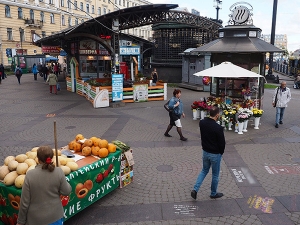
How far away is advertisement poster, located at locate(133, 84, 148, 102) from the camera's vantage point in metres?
16.7

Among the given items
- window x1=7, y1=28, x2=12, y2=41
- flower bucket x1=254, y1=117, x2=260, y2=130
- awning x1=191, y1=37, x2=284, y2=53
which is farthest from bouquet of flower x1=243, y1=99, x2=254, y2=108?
window x1=7, y1=28, x2=12, y2=41

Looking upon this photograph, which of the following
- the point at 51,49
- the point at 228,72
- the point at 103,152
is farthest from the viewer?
the point at 51,49

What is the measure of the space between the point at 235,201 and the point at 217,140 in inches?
55.5

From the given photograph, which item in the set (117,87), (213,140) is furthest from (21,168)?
(117,87)

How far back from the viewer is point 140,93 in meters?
16.9

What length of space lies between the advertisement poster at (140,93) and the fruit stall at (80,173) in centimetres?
1063

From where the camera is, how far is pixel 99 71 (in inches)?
1008

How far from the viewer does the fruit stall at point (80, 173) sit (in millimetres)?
4473

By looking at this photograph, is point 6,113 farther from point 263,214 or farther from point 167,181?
point 263,214

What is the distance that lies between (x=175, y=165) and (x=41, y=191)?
4480mm

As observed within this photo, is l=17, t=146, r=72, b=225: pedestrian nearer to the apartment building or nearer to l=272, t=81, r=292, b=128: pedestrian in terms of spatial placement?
l=272, t=81, r=292, b=128: pedestrian

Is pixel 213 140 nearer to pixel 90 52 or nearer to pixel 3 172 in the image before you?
pixel 3 172

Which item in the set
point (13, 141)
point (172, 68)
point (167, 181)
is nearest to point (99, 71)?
point (172, 68)

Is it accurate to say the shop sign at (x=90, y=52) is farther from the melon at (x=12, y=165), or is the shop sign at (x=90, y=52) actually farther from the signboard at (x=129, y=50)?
the melon at (x=12, y=165)
